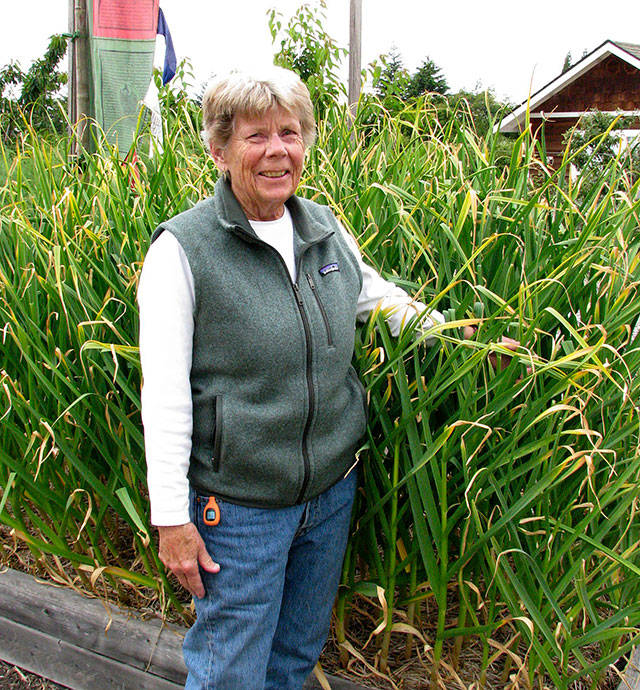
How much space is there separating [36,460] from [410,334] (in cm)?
113

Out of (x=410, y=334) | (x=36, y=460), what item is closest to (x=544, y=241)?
(x=410, y=334)

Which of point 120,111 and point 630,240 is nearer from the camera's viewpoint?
point 630,240

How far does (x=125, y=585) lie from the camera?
1.96m

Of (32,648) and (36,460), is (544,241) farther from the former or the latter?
(32,648)

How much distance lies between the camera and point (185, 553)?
4.23 feet

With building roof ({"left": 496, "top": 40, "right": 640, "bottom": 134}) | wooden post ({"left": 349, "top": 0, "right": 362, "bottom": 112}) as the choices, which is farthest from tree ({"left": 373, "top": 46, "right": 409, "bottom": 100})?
building roof ({"left": 496, "top": 40, "right": 640, "bottom": 134})

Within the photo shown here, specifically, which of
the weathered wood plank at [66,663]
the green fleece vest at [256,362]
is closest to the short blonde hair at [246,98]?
the green fleece vest at [256,362]

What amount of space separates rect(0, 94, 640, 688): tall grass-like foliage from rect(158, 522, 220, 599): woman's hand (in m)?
0.18

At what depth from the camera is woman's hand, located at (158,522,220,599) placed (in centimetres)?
128

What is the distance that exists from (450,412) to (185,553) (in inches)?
26.0

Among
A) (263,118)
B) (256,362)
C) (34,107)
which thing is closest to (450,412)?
(256,362)

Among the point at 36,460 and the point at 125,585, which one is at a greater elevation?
the point at 36,460

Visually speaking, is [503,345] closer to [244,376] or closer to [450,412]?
[450,412]

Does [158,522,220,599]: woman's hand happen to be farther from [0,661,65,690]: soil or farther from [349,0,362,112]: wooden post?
[349,0,362,112]: wooden post
